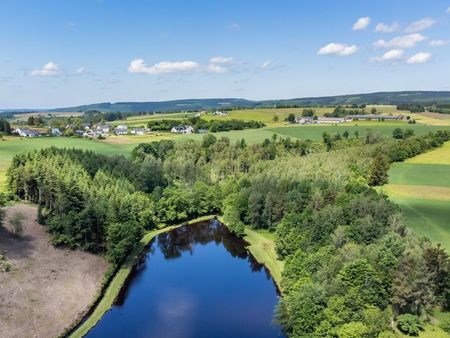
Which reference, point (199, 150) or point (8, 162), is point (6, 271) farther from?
point (199, 150)

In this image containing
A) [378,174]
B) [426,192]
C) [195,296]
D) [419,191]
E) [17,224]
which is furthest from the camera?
[378,174]

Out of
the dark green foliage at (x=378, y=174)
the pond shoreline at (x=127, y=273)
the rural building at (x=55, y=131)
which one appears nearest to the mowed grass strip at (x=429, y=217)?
the dark green foliage at (x=378, y=174)

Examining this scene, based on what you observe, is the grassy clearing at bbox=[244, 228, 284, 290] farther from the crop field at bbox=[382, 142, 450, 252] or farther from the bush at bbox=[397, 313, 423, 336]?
the crop field at bbox=[382, 142, 450, 252]

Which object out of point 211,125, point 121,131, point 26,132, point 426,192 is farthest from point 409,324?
point 121,131

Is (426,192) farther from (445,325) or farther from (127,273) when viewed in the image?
(127,273)

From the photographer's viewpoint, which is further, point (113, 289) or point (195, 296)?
point (113, 289)

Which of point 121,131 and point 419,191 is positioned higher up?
point 121,131
